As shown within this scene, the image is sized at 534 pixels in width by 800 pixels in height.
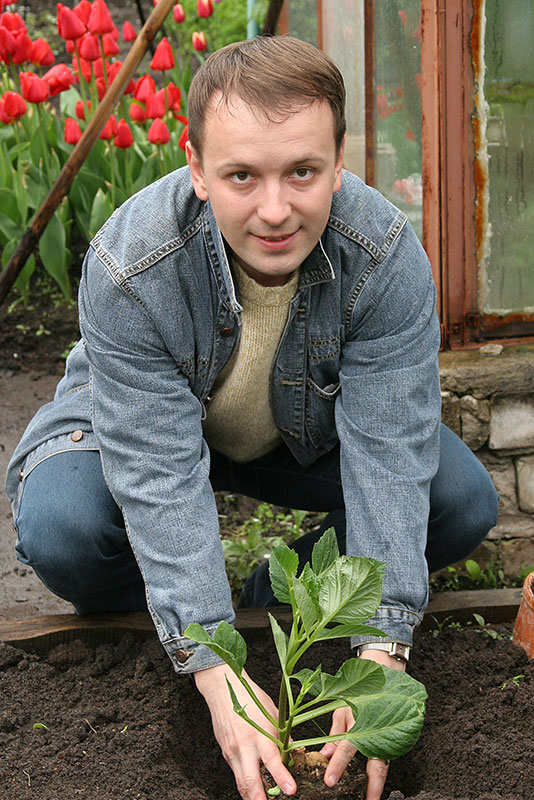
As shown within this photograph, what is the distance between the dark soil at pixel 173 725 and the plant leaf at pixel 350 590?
346 mm

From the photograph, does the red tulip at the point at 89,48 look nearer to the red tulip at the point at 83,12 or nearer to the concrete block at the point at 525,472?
the red tulip at the point at 83,12

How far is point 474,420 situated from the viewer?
7.91ft

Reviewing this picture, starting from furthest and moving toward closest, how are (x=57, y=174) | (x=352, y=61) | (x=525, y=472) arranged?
(x=57, y=174)
(x=352, y=61)
(x=525, y=472)

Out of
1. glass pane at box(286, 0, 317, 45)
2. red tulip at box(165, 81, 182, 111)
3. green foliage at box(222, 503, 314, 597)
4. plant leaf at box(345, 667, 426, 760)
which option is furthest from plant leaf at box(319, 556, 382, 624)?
red tulip at box(165, 81, 182, 111)

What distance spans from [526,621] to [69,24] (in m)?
2.72

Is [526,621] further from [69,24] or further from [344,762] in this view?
[69,24]

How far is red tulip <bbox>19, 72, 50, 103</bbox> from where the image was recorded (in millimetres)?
3639

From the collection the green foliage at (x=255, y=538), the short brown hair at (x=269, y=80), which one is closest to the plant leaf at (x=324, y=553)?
the short brown hair at (x=269, y=80)

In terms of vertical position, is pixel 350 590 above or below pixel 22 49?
below

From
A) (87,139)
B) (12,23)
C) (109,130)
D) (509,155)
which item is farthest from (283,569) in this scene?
(12,23)

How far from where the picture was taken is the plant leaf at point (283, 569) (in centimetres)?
152

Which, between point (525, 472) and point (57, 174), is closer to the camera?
point (525, 472)

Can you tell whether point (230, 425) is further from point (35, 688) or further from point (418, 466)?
point (35, 688)

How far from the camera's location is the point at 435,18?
2223 mm
